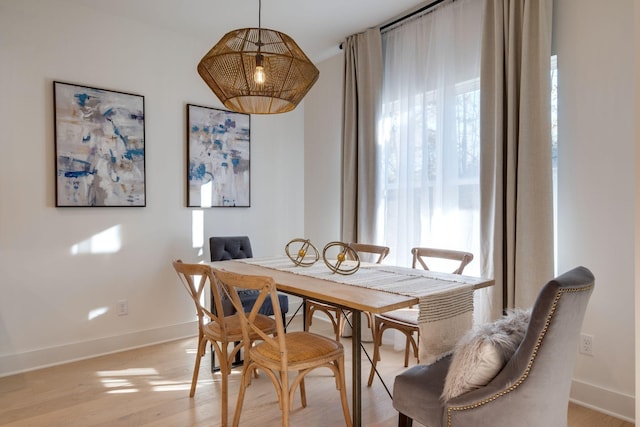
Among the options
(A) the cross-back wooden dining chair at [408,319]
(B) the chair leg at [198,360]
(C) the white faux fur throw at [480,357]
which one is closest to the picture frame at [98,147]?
(B) the chair leg at [198,360]

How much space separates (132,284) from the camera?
341 centimetres

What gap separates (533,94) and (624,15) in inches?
22.0

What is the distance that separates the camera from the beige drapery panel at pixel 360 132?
356 centimetres

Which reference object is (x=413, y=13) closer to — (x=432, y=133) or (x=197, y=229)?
(x=432, y=133)

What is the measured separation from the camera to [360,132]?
3.66 m

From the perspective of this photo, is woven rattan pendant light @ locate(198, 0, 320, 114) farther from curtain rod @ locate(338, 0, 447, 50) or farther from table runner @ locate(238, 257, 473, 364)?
curtain rod @ locate(338, 0, 447, 50)

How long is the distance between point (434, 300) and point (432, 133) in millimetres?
1784

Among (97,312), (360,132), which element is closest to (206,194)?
(97,312)

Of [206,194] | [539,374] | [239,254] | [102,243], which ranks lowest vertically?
[539,374]

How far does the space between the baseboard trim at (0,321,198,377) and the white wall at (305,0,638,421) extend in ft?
9.98

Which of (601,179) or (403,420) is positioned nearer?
(403,420)

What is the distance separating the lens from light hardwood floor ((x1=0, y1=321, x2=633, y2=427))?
2.20 m

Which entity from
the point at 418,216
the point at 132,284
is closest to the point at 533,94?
the point at 418,216

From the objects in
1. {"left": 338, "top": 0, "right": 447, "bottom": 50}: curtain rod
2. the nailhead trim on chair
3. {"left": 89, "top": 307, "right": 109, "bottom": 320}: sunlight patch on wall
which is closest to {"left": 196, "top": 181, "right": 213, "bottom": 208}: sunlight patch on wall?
{"left": 89, "top": 307, "right": 109, "bottom": 320}: sunlight patch on wall
